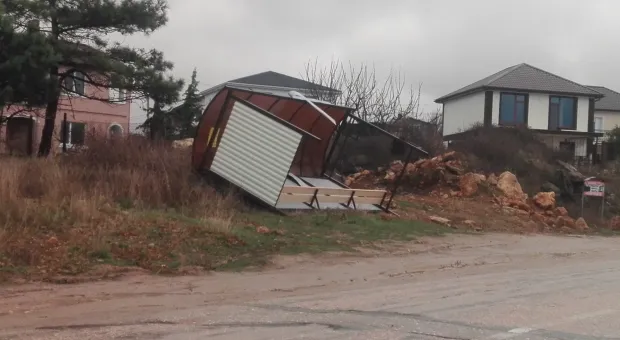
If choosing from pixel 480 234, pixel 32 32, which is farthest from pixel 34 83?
pixel 480 234

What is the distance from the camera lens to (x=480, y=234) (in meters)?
19.2

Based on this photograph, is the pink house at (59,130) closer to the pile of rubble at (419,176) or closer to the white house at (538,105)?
the pile of rubble at (419,176)

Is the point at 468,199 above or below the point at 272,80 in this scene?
below

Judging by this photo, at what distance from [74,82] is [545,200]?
60.9 ft

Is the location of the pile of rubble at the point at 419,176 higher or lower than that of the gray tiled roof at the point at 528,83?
lower

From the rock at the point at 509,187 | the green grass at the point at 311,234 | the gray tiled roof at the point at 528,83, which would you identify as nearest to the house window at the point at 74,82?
the green grass at the point at 311,234

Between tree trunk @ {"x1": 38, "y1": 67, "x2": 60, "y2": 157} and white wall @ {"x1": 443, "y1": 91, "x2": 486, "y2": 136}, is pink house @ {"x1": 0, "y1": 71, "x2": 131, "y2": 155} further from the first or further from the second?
white wall @ {"x1": 443, "y1": 91, "x2": 486, "y2": 136}

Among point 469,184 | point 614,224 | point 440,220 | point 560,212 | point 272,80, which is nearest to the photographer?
point 440,220

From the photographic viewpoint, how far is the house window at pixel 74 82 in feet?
83.5

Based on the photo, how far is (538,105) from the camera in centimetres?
4969

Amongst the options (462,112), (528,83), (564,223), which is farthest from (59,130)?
(528,83)

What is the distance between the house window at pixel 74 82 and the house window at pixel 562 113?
34261 mm

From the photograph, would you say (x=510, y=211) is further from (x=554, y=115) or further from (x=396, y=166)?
(x=554, y=115)

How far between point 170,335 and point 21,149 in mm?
18106
